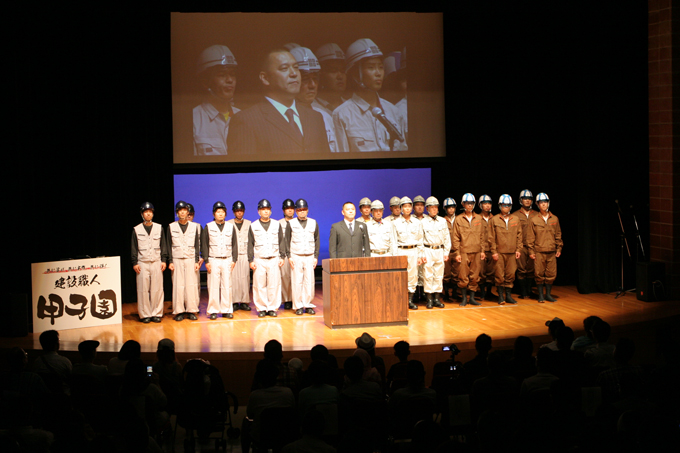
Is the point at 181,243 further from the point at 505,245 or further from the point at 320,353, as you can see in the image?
the point at 505,245

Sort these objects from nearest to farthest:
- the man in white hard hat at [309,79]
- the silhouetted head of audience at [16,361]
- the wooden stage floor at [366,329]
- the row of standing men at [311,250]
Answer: the silhouetted head of audience at [16,361] → the wooden stage floor at [366,329] → the row of standing men at [311,250] → the man in white hard hat at [309,79]

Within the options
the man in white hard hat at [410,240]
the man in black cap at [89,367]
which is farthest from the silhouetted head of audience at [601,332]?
the man in white hard hat at [410,240]

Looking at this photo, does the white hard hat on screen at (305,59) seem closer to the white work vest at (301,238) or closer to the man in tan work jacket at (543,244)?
the white work vest at (301,238)

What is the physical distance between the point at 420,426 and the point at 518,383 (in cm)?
156

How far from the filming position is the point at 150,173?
973 cm

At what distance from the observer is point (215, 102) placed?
32.3 ft

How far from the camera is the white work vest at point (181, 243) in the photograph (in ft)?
28.5

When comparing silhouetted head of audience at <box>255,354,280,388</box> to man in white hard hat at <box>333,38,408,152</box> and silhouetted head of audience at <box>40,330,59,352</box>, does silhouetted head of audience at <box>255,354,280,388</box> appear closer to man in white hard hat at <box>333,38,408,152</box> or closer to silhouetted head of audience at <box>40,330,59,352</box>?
silhouetted head of audience at <box>40,330,59,352</box>

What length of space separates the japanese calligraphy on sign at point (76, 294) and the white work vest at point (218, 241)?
3.99 ft

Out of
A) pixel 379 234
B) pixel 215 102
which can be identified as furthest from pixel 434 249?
pixel 215 102

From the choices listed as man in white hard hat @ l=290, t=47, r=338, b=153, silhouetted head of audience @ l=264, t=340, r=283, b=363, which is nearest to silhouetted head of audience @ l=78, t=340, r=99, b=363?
silhouetted head of audience @ l=264, t=340, r=283, b=363

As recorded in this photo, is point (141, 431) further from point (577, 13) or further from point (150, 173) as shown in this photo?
point (577, 13)

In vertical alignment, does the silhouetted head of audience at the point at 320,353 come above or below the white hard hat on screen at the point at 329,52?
below

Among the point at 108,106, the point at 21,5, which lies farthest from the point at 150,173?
the point at 21,5
